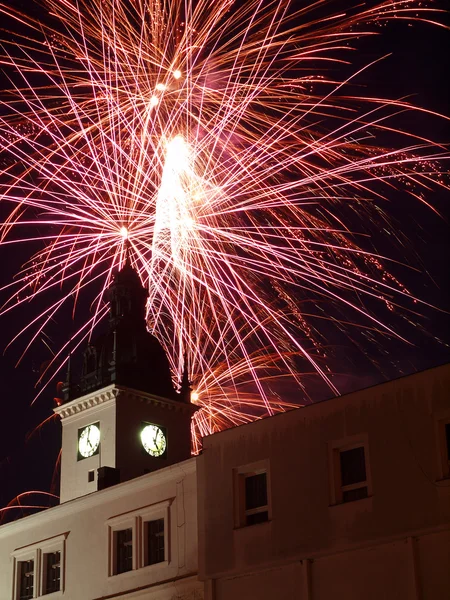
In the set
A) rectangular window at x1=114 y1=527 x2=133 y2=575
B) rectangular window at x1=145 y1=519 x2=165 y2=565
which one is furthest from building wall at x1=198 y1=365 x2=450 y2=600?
rectangular window at x1=114 y1=527 x2=133 y2=575

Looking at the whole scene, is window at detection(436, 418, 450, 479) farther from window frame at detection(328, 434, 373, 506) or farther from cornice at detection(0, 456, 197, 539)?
cornice at detection(0, 456, 197, 539)

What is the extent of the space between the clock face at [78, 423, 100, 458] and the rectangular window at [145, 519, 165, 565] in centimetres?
982

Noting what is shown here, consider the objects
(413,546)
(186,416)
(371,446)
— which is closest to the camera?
(413,546)

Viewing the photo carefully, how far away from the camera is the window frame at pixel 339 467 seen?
28141mm

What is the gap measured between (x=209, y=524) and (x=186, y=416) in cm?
1711

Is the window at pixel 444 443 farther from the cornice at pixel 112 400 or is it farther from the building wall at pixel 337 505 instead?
the cornice at pixel 112 400

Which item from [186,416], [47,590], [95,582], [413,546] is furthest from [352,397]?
[186,416]

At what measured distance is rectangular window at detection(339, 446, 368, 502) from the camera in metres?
28.3

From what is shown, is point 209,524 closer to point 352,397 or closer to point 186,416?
point 352,397

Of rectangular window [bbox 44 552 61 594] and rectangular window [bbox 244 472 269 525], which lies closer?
rectangular window [bbox 244 472 269 525]

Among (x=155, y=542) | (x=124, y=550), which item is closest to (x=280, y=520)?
(x=155, y=542)

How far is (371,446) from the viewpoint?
28.1 metres

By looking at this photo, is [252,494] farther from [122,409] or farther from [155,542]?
[122,409]

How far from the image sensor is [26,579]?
136 ft
